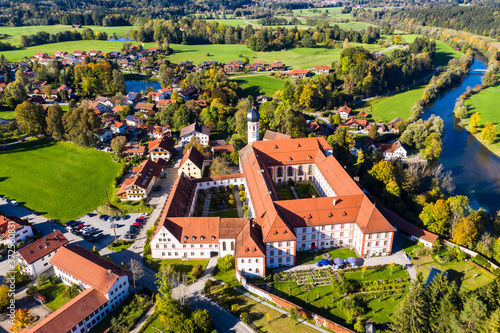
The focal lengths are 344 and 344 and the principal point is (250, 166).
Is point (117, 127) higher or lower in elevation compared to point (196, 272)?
higher

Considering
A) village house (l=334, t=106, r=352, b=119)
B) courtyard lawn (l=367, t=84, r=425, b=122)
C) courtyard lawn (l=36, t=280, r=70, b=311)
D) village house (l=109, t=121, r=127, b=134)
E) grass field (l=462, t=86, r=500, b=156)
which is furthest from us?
courtyard lawn (l=367, t=84, r=425, b=122)

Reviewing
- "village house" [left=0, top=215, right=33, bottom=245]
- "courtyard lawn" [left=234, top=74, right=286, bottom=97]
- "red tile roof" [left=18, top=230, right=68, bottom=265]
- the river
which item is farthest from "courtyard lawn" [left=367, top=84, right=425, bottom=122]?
"village house" [left=0, top=215, right=33, bottom=245]

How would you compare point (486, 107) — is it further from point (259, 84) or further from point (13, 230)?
point (13, 230)

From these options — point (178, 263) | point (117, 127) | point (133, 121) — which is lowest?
point (178, 263)

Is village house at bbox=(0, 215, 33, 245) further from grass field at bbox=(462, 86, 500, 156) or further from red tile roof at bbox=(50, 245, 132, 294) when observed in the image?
grass field at bbox=(462, 86, 500, 156)

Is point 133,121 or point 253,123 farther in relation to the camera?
point 133,121

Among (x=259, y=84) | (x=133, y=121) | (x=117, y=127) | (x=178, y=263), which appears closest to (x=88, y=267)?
(x=178, y=263)

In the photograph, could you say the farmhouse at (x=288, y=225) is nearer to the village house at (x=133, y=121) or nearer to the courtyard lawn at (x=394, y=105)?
the village house at (x=133, y=121)
